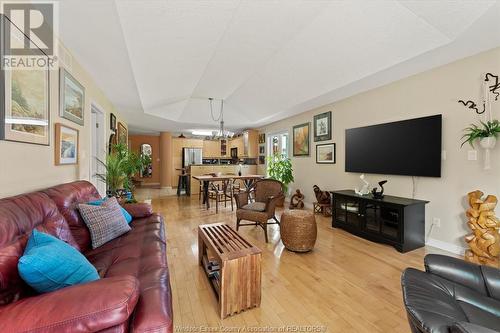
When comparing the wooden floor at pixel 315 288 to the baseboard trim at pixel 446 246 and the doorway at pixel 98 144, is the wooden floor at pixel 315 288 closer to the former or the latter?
the baseboard trim at pixel 446 246

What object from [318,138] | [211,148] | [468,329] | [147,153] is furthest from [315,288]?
[147,153]

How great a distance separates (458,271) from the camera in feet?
4.07

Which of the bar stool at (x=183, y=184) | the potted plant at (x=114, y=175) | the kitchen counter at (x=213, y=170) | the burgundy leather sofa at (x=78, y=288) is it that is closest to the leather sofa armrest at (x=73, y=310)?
the burgundy leather sofa at (x=78, y=288)

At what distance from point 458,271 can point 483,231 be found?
181 centimetres

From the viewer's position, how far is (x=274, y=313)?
176 centimetres

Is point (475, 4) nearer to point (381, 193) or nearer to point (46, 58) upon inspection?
point (381, 193)

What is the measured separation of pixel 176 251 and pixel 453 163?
12.3 feet

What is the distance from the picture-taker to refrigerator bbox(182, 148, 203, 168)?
30.8 feet

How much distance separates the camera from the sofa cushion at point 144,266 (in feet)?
3.16

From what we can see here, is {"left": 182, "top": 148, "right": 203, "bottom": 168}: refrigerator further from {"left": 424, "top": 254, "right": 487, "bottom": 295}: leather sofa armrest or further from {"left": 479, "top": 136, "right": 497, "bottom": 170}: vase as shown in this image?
{"left": 424, "top": 254, "right": 487, "bottom": 295}: leather sofa armrest

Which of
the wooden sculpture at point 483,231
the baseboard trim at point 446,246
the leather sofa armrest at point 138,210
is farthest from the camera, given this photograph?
the baseboard trim at point 446,246

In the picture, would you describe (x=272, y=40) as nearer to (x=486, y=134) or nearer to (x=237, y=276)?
(x=486, y=134)

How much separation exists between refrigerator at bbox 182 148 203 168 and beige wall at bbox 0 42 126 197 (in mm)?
5996

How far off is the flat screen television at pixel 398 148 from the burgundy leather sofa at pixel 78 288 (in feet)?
11.2
